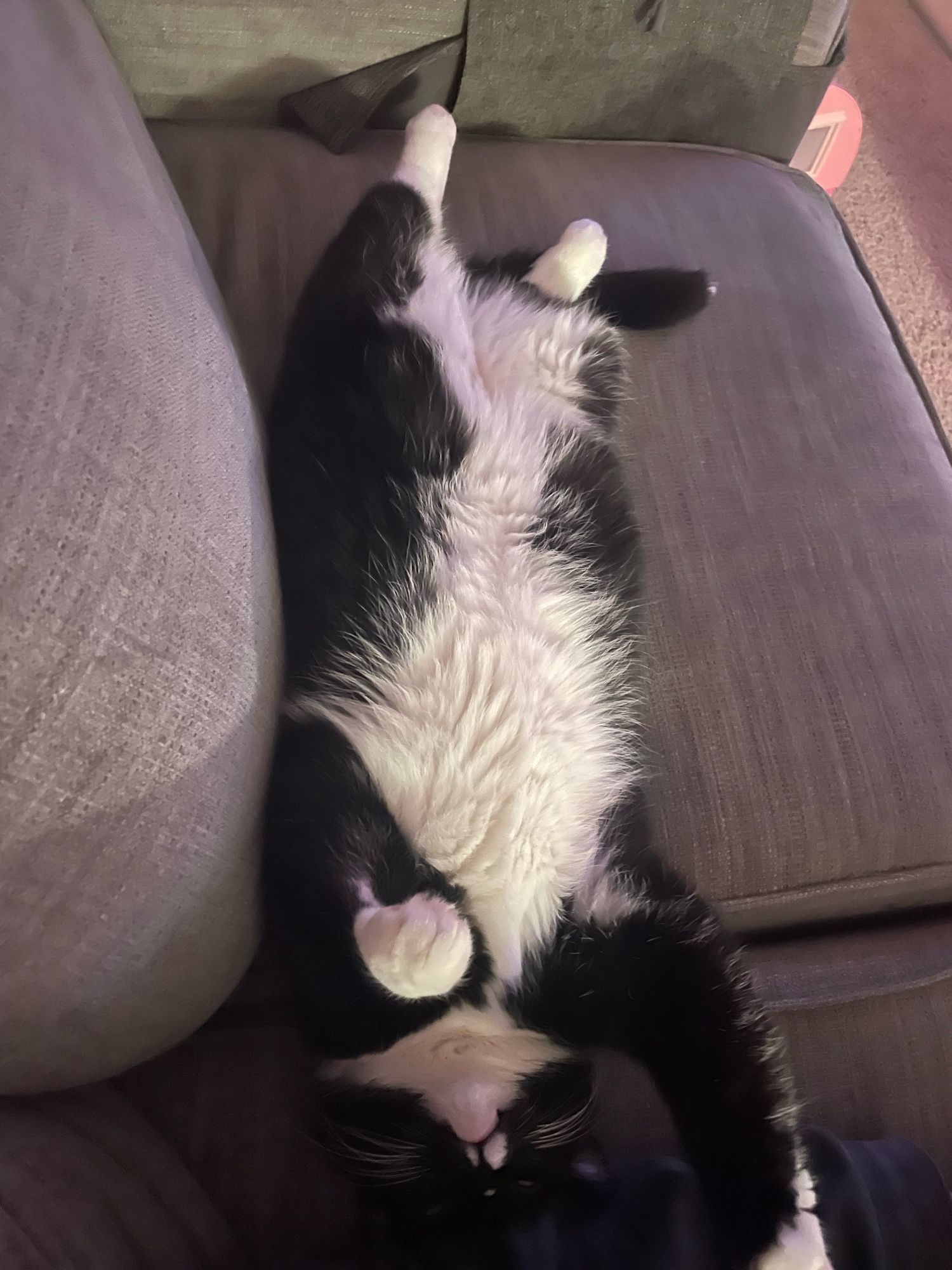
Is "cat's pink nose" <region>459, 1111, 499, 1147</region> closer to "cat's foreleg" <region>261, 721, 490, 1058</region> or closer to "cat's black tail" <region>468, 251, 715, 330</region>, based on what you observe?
"cat's foreleg" <region>261, 721, 490, 1058</region>

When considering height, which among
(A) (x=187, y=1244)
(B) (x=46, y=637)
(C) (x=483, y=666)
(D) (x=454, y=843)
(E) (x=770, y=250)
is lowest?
(A) (x=187, y=1244)

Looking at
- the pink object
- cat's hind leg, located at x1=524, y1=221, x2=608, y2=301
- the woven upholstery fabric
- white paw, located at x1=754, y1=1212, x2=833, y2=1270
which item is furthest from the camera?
the pink object

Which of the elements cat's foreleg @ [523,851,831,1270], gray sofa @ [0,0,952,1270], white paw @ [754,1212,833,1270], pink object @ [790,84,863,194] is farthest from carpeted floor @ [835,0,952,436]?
white paw @ [754,1212,833,1270]

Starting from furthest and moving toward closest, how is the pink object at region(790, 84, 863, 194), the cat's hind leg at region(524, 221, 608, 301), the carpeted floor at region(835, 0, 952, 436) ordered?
1. the carpeted floor at region(835, 0, 952, 436)
2. the pink object at region(790, 84, 863, 194)
3. the cat's hind leg at region(524, 221, 608, 301)

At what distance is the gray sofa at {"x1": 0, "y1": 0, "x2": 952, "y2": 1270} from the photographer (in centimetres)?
50

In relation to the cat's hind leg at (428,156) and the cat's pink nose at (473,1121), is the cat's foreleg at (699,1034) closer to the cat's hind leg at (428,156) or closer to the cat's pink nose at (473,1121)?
the cat's pink nose at (473,1121)

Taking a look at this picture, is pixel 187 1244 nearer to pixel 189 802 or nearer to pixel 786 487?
pixel 189 802

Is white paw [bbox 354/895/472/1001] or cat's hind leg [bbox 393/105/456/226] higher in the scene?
cat's hind leg [bbox 393/105/456/226]

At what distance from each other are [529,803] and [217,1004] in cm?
35

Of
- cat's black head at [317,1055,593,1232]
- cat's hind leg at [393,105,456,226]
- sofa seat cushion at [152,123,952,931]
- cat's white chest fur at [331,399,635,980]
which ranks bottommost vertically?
cat's black head at [317,1055,593,1232]

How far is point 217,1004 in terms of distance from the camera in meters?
0.68

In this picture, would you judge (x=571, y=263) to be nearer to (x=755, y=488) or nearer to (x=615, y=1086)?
(x=755, y=488)

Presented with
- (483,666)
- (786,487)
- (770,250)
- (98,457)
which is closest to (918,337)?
(770,250)

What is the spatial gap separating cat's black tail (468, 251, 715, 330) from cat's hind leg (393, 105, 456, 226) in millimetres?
111
